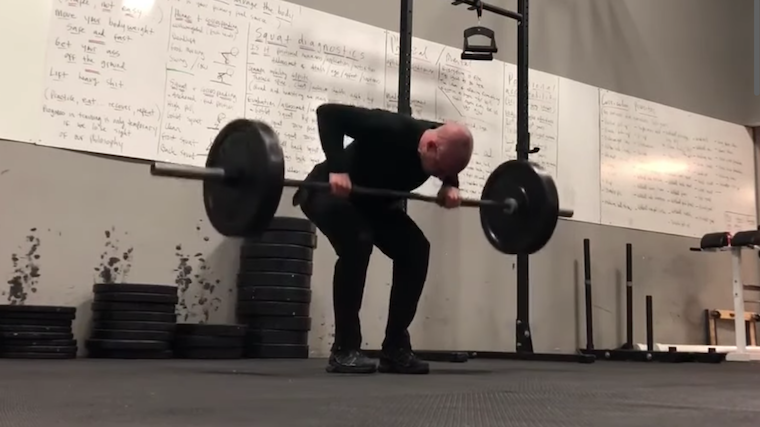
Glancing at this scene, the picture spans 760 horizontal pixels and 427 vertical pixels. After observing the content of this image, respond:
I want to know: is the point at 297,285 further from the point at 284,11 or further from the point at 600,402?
the point at 600,402

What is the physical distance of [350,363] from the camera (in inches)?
87.5

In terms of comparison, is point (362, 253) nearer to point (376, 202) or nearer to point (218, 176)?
point (376, 202)

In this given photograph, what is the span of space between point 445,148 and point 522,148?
160 centimetres

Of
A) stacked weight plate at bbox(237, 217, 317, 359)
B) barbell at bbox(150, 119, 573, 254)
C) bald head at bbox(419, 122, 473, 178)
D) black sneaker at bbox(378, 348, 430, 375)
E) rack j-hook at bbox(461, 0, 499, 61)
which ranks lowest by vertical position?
black sneaker at bbox(378, 348, 430, 375)

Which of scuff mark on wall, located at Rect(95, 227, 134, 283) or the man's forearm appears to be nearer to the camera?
the man's forearm

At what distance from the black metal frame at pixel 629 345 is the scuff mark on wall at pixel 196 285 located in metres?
1.86

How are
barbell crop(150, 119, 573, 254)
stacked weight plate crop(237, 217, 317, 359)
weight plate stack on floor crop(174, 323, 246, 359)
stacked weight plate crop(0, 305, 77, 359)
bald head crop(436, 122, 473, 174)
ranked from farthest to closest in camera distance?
1. stacked weight plate crop(237, 217, 317, 359)
2. weight plate stack on floor crop(174, 323, 246, 359)
3. stacked weight plate crop(0, 305, 77, 359)
4. bald head crop(436, 122, 473, 174)
5. barbell crop(150, 119, 573, 254)

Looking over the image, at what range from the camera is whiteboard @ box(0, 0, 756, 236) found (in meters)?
3.01

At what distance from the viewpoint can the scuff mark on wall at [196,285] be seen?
321 cm

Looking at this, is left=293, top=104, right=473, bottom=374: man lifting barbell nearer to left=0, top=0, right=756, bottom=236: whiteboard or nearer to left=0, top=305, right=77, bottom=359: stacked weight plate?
left=0, top=305, right=77, bottom=359: stacked weight plate

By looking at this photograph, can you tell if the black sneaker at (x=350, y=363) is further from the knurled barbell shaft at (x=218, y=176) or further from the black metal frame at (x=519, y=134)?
the black metal frame at (x=519, y=134)

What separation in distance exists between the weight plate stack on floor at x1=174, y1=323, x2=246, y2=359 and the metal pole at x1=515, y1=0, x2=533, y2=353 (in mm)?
1350

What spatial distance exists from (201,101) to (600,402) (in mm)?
2313

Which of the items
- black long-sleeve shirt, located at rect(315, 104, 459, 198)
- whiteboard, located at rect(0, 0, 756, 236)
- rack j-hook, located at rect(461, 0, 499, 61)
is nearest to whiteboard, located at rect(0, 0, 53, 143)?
whiteboard, located at rect(0, 0, 756, 236)
